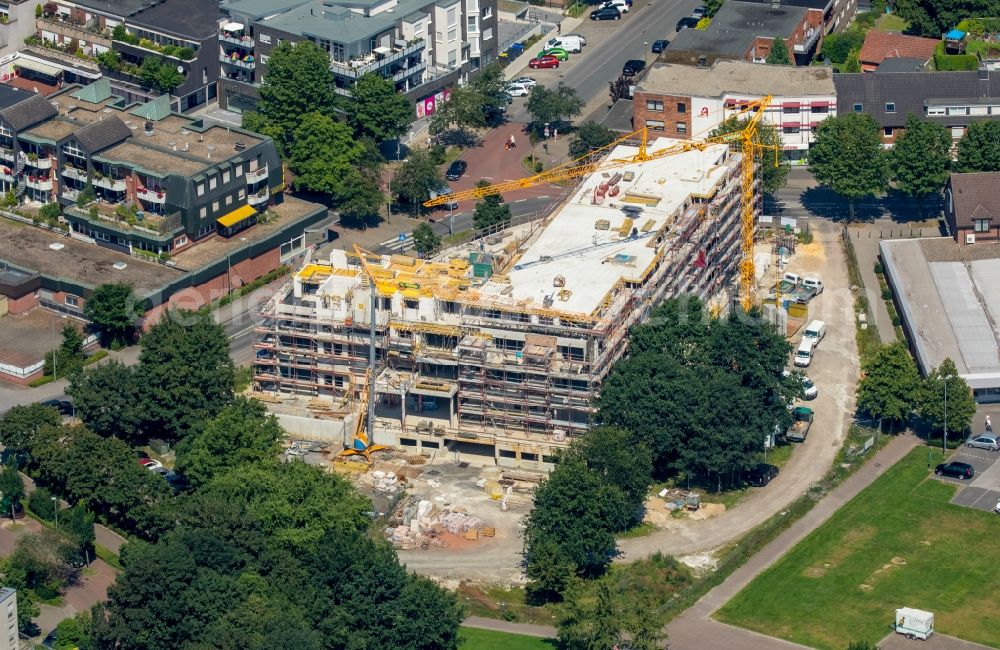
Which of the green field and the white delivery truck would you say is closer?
the white delivery truck

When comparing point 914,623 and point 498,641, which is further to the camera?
point 498,641

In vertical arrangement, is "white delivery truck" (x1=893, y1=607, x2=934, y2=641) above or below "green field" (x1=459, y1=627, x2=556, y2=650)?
above

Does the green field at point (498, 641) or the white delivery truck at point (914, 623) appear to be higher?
the white delivery truck at point (914, 623)

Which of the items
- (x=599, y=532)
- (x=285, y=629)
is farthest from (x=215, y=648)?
(x=599, y=532)

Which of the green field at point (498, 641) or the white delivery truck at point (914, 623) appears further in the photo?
the green field at point (498, 641)

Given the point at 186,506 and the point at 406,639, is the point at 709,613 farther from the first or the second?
the point at 186,506
